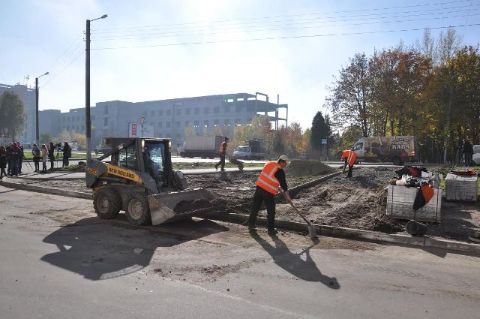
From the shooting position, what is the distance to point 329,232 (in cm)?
926

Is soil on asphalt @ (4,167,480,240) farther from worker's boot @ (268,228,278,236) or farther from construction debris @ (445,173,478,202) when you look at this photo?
worker's boot @ (268,228,278,236)

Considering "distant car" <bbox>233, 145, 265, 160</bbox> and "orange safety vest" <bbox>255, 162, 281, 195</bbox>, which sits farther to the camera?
"distant car" <bbox>233, 145, 265, 160</bbox>

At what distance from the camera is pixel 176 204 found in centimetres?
962

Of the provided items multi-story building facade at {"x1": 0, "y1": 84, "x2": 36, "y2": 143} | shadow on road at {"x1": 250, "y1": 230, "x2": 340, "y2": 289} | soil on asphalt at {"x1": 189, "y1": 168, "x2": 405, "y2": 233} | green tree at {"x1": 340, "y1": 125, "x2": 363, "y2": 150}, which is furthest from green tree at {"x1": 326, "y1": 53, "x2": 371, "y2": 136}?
multi-story building facade at {"x1": 0, "y1": 84, "x2": 36, "y2": 143}

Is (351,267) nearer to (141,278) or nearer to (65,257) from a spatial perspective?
(141,278)

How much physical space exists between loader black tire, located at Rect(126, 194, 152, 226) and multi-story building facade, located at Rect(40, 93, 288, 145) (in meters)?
95.7

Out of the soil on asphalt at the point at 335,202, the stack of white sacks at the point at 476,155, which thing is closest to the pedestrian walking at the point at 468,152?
the stack of white sacks at the point at 476,155

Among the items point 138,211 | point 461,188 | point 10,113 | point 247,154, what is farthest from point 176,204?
point 10,113

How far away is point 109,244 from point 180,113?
115961 mm

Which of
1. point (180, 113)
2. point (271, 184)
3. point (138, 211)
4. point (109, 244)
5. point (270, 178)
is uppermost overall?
point (180, 113)

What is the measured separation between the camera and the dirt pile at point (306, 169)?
878 inches

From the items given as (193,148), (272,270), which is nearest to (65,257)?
(272,270)

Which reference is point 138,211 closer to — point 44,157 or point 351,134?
point 44,157

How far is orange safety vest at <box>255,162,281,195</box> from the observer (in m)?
9.34
